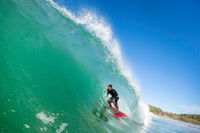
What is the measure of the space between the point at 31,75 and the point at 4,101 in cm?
185

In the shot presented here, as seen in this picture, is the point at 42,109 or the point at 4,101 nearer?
the point at 4,101

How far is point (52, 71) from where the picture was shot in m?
6.90

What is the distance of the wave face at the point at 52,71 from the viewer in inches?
164

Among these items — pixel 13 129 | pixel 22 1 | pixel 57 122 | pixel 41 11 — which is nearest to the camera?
pixel 13 129

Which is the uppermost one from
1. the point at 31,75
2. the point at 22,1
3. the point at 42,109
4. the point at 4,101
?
the point at 22,1

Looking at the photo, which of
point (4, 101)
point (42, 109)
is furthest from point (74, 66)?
point (4, 101)

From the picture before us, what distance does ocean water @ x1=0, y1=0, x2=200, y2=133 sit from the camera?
4141mm

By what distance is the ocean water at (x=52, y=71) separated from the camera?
4141mm

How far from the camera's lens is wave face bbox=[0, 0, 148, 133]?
4156 millimetres

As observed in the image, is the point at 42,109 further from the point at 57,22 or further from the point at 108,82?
the point at 108,82

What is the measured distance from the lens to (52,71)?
22.6 feet

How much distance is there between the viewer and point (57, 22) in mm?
9062

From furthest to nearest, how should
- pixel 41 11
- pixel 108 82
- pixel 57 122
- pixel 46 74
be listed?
pixel 108 82 → pixel 41 11 → pixel 46 74 → pixel 57 122

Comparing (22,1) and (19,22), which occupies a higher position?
(22,1)
